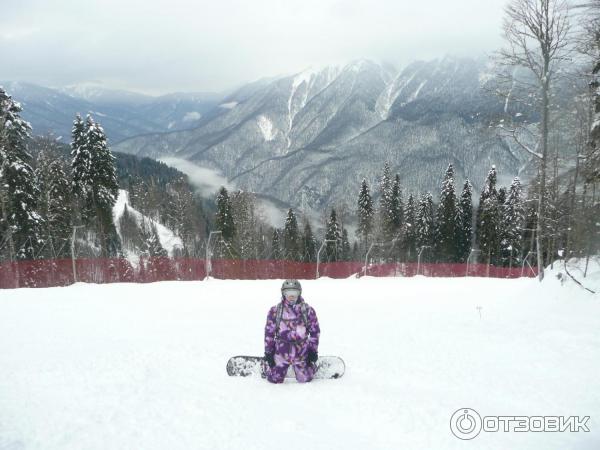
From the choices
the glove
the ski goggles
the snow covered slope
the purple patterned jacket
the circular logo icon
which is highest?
the snow covered slope

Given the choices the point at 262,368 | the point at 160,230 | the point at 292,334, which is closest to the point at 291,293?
the point at 292,334

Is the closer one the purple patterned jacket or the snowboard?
the purple patterned jacket

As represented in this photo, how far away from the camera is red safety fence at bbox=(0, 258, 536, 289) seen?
2111 cm

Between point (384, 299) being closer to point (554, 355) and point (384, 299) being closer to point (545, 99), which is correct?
point (554, 355)

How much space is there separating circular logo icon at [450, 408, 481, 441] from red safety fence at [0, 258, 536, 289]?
20.4 m

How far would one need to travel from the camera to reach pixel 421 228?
5338 centimetres

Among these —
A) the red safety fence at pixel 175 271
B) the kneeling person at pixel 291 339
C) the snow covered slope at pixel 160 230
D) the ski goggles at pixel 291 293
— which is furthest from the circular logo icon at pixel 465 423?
the snow covered slope at pixel 160 230

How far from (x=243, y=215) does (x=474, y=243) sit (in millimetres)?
32169

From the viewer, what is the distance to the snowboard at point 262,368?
6.07 m

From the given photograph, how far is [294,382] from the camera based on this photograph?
5945 millimetres

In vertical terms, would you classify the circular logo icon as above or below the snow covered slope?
below

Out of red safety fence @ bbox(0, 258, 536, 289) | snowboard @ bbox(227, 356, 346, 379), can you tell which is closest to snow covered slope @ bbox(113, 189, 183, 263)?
red safety fence @ bbox(0, 258, 536, 289)

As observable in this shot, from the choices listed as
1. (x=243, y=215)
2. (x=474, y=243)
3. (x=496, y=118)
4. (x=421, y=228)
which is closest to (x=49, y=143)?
(x=243, y=215)

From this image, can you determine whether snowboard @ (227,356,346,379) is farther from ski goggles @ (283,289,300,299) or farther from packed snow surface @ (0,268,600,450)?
ski goggles @ (283,289,300,299)
